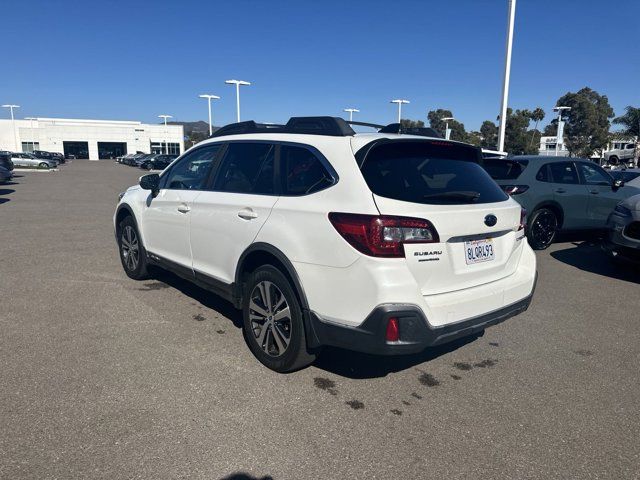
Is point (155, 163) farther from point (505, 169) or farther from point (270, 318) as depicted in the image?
point (270, 318)

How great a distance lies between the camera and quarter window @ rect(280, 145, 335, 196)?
3.15m

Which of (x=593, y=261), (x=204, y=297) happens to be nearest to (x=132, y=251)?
(x=204, y=297)

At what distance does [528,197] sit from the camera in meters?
7.82

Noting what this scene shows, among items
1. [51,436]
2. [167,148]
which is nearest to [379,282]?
[51,436]

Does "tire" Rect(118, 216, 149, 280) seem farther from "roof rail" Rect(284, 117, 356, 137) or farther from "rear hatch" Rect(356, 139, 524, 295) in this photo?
"rear hatch" Rect(356, 139, 524, 295)

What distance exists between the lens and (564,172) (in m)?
8.20

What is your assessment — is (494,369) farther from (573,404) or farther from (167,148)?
(167,148)

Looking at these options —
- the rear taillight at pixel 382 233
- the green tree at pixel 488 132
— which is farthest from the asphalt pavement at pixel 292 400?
A: the green tree at pixel 488 132

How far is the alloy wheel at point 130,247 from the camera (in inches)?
221

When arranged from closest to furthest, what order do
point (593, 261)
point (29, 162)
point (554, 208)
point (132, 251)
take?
point (132, 251) → point (593, 261) → point (554, 208) → point (29, 162)

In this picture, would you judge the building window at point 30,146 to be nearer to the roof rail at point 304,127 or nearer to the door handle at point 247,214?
the roof rail at point 304,127

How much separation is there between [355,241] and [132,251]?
3850mm

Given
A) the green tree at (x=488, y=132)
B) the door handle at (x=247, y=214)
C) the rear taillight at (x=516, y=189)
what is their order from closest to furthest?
the door handle at (x=247, y=214)
the rear taillight at (x=516, y=189)
the green tree at (x=488, y=132)

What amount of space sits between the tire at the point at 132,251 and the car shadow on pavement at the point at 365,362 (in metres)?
2.72
